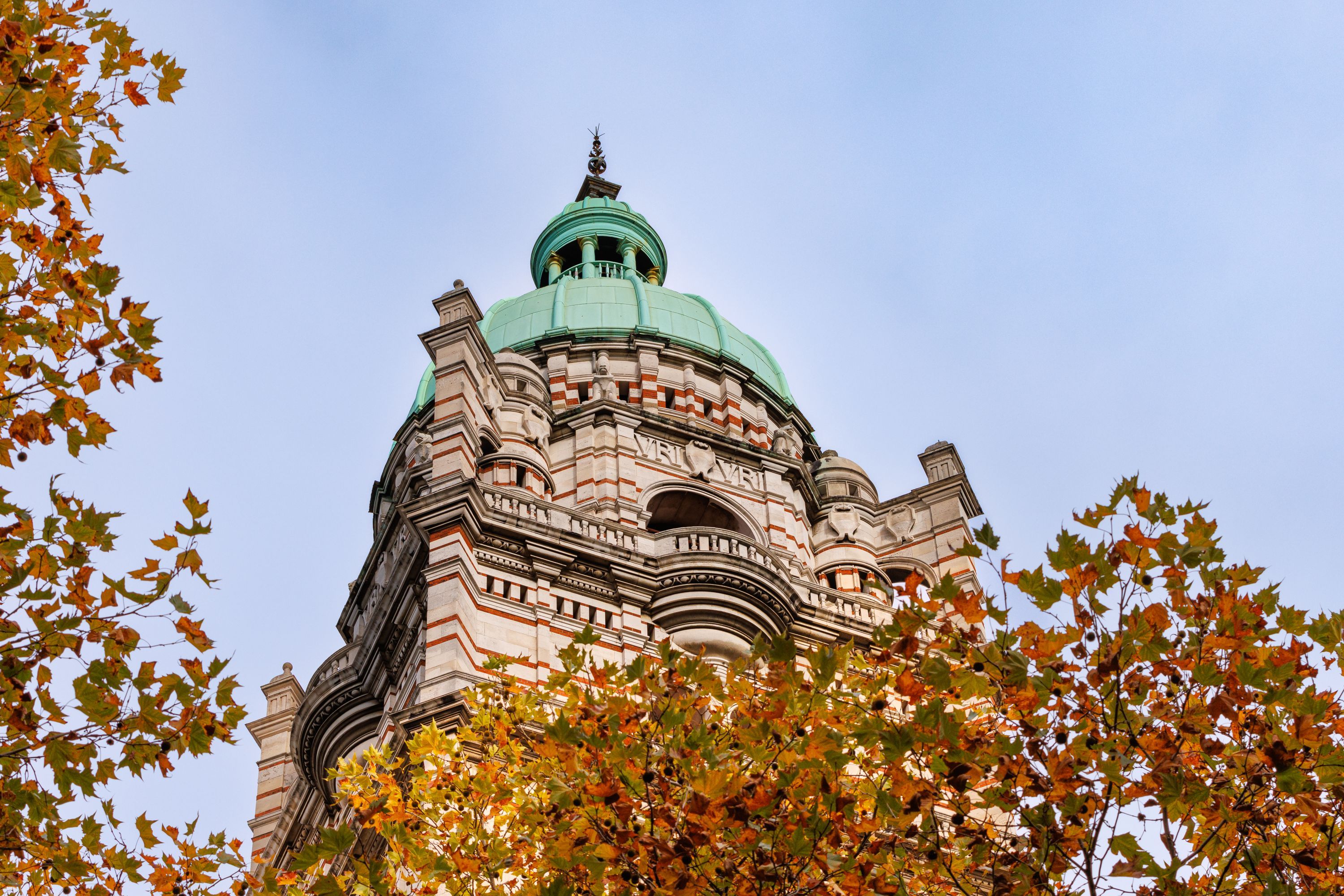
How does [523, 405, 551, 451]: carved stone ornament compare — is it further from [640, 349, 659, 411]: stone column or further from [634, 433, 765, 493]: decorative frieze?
[640, 349, 659, 411]: stone column

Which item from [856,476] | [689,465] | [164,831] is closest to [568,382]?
[689,465]

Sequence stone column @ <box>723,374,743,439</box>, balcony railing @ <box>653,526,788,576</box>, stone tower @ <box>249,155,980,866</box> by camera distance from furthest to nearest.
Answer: stone column @ <box>723,374,743,439</box>, balcony railing @ <box>653,526,788,576</box>, stone tower @ <box>249,155,980,866</box>

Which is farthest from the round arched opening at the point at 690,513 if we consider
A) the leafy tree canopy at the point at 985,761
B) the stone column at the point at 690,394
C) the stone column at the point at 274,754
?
the leafy tree canopy at the point at 985,761

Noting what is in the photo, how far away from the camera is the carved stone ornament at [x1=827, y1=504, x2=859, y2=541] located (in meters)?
35.6

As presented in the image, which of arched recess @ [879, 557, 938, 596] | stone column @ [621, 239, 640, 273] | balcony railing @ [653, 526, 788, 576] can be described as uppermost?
stone column @ [621, 239, 640, 273]

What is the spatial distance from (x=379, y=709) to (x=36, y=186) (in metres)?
18.5

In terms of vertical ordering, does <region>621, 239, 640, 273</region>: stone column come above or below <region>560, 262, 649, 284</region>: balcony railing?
above

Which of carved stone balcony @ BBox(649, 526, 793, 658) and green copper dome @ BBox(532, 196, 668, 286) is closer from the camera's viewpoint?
carved stone balcony @ BBox(649, 526, 793, 658)

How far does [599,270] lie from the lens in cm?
4703

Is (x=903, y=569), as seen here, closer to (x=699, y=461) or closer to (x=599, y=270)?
(x=699, y=461)

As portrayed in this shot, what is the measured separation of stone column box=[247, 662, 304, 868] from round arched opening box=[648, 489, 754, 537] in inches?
359

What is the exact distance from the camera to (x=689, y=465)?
34125mm

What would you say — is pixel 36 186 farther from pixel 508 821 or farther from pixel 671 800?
pixel 508 821

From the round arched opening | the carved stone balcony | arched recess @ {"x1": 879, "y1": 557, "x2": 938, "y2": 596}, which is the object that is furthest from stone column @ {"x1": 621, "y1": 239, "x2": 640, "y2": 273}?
the carved stone balcony
